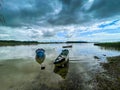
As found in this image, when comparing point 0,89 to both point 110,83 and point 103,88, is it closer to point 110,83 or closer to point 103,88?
point 103,88

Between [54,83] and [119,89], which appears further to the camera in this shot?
[54,83]

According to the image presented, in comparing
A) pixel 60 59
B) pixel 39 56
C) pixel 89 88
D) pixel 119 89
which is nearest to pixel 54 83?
pixel 89 88

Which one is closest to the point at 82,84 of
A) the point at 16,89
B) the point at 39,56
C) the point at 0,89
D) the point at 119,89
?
the point at 119,89

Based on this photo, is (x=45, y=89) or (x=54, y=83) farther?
(x=54, y=83)

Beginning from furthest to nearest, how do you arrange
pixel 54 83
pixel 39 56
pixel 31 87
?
pixel 39 56 → pixel 54 83 → pixel 31 87

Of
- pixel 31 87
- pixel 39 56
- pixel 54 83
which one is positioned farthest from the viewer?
pixel 39 56

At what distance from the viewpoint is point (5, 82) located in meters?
12.2

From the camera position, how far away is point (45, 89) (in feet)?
33.6

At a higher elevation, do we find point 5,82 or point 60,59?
point 60,59

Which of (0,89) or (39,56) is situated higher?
(39,56)

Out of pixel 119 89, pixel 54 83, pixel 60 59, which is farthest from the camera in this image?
pixel 60 59

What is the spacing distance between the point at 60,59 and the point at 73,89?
314 inches

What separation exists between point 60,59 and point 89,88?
26.2ft

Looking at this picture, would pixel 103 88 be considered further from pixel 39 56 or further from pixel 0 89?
pixel 39 56
